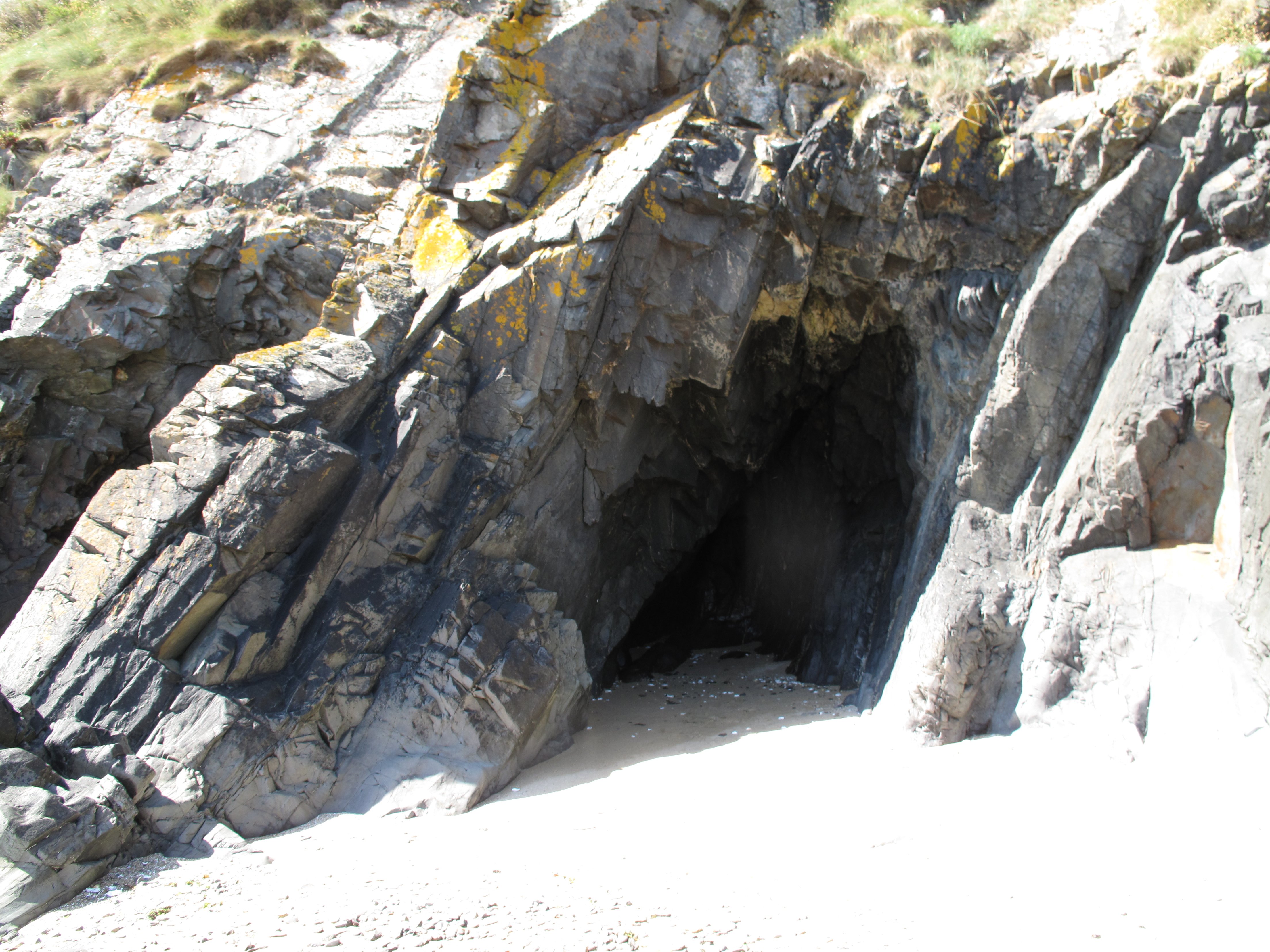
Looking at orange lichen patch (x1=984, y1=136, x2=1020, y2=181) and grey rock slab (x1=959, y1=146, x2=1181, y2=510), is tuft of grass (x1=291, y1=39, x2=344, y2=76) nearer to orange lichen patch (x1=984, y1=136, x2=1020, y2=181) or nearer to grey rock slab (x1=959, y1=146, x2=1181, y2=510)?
orange lichen patch (x1=984, y1=136, x2=1020, y2=181)

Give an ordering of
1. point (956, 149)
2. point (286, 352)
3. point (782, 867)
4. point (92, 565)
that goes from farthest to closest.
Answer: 1. point (956, 149)
2. point (286, 352)
3. point (92, 565)
4. point (782, 867)

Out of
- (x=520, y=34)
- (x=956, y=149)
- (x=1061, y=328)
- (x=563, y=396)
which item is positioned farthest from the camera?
(x=520, y=34)

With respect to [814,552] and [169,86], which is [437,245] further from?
[814,552]

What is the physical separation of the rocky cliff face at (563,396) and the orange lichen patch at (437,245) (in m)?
0.05

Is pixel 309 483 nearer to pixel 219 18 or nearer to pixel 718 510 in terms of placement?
pixel 718 510

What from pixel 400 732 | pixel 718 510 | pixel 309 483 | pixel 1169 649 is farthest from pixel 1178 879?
pixel 718 510

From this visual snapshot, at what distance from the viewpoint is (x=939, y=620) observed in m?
8.41

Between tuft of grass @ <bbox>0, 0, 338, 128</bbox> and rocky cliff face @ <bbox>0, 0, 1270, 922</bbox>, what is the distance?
55 centimetres

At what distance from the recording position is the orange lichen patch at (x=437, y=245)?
10.1m

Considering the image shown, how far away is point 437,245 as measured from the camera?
1048cm

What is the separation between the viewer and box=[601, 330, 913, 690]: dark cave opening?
1154 centimetres

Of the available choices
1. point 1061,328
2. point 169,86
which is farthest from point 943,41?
point 169,86

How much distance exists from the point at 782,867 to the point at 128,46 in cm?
1655

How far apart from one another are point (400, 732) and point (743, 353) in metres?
7.03
